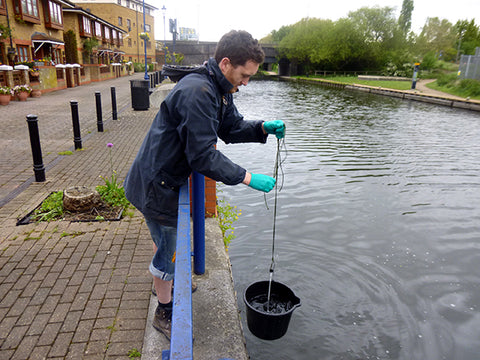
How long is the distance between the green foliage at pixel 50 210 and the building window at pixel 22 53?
22.6 meters

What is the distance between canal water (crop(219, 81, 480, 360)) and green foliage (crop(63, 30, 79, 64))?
2980cm

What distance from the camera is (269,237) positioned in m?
5.68

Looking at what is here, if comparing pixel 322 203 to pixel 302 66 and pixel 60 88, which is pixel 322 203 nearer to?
pixel 60 88

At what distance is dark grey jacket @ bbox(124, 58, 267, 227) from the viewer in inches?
77.8

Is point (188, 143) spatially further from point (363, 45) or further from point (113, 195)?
point (363, 45)

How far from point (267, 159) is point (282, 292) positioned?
6.78m

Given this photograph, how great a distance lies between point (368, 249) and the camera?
211 inches

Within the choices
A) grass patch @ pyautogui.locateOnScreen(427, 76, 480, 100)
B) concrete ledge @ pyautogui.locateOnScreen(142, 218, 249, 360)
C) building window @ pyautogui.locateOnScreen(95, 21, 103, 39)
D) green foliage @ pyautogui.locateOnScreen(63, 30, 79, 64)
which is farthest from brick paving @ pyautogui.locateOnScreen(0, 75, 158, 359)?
building window @ pyautogui.locateOnScreen(95, 21, 103, 39)

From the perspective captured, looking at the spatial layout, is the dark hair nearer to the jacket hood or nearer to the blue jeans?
the jacket hood

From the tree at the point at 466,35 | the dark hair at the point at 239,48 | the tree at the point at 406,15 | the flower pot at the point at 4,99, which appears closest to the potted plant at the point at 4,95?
the flower pot at the point at 4,99

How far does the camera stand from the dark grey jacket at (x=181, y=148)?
1.98 m

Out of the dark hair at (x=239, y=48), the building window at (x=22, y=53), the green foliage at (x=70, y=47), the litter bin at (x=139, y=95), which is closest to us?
the dark hair at (x=239, y=48)

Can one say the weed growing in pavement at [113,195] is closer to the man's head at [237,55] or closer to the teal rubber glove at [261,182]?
the teal rubber glove at [261,182]

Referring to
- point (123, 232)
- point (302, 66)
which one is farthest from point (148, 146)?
point (302, 66)
